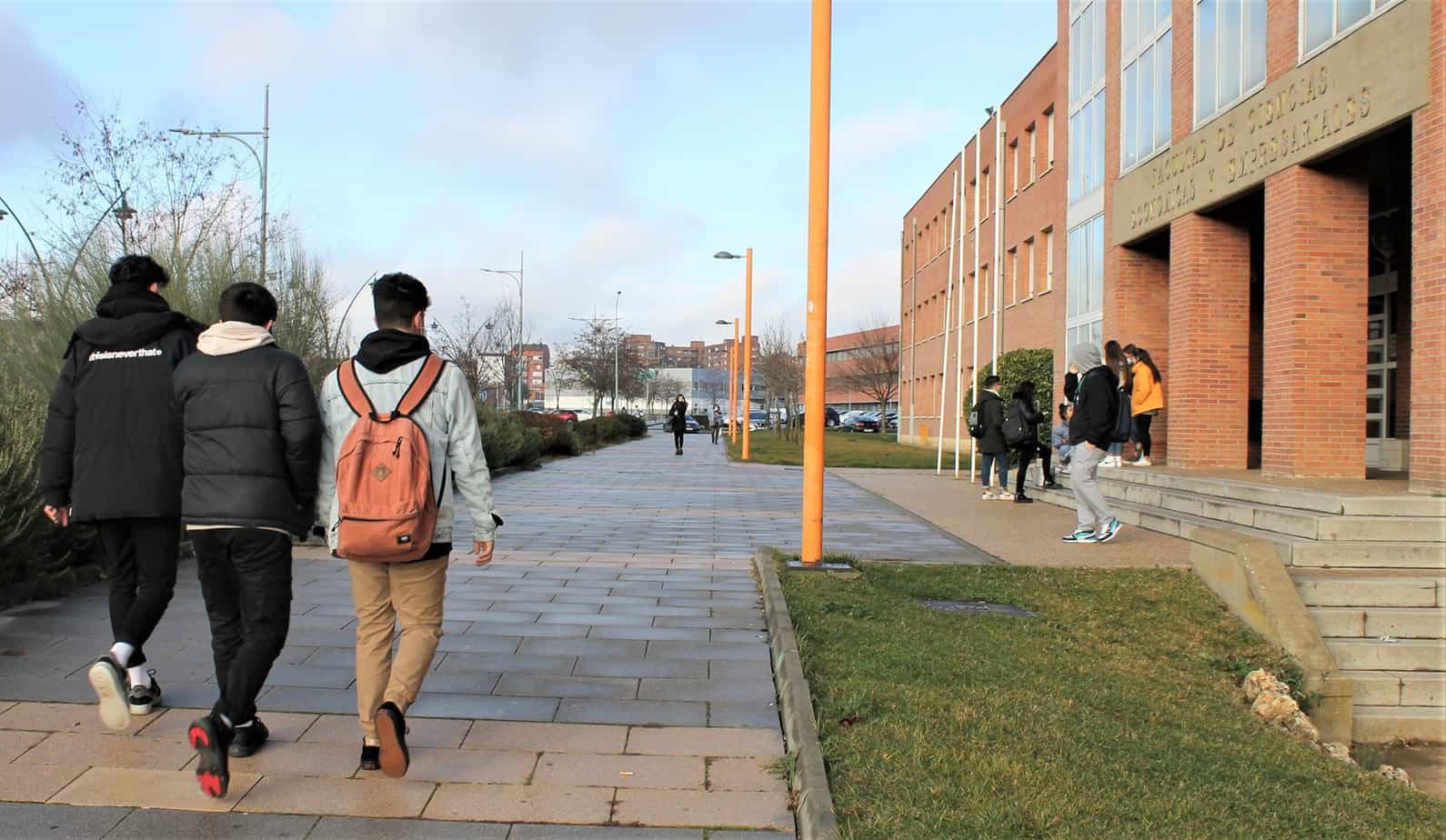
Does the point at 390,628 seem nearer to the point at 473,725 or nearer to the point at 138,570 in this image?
the point at 473,725

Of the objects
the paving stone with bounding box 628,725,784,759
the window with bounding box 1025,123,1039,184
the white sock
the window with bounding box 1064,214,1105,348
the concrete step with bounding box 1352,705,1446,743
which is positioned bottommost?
the concrete step with bounding box 1352,705,1446,743

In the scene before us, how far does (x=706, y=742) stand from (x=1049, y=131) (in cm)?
3168

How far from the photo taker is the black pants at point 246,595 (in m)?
3.95

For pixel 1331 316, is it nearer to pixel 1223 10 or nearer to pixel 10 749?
pixel 1223 10

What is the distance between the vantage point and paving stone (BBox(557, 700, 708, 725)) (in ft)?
15.9

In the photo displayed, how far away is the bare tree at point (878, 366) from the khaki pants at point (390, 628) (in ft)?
225

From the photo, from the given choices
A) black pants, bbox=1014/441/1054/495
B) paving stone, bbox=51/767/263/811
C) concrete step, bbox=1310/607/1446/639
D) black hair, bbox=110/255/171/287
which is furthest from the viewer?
black pants, bbox=1014/441/1054/495

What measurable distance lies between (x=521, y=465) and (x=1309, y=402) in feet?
52.9

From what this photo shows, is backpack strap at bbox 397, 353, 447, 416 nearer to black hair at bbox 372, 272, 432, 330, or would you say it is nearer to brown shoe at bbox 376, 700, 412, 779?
black hair at bbox 372, 272, 432, 330

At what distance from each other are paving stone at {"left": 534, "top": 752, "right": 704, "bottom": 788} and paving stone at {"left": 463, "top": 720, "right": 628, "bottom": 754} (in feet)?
0.32

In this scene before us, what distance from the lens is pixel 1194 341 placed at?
15.1 m

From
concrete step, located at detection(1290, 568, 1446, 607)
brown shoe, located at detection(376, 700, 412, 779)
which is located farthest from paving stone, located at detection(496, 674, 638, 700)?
concrete step, located at detection(1290, 568, 1446, 607)

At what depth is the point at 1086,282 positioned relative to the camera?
65.8 feet

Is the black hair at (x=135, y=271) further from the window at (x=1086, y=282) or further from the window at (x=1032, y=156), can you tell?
the window at (x=1032, y=156)
